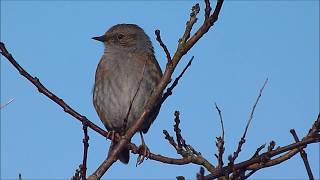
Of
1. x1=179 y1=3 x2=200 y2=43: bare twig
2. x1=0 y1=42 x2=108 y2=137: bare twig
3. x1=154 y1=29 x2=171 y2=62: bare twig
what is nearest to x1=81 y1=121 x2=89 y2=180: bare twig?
x1=0 y1=42 x2=108 y2=137: bare twig

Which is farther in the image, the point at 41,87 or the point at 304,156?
the point at 41,87

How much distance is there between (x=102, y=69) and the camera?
8.97 metres

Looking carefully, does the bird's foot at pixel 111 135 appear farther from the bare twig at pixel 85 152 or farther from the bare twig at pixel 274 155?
the bare twig at pixel 274 155

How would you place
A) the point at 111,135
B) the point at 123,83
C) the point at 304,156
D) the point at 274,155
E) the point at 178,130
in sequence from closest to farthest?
the point at 304,156 → the point at 274,155 → the point at 178,130 → the point at 111,135 → the point at 123,83

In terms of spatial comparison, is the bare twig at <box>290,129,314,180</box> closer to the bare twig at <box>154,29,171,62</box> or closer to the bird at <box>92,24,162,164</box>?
the bare twig at <box>154,29,171,62</box>

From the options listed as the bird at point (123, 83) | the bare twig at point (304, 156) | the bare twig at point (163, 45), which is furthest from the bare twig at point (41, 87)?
the bird at point (123, 83)

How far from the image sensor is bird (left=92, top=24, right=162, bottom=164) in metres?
8.38

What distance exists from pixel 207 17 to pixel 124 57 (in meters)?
5.18

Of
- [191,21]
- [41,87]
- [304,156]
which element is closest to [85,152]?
[41,87]

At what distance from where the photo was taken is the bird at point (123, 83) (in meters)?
8.38

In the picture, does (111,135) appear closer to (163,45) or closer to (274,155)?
(163,45)

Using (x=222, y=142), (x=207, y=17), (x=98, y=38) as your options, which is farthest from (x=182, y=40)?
(x=98, y=38)

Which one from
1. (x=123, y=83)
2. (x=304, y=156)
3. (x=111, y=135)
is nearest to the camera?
(x=304, y=156)

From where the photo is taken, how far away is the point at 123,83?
851 centimetres
